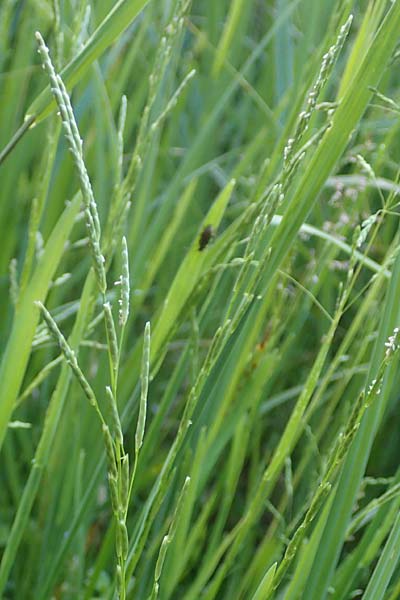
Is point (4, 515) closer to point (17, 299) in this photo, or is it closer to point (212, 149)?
point (17, 299)

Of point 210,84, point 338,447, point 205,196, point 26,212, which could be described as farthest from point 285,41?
point 338,447

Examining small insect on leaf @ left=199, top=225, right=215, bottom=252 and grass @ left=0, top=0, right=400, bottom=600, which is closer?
grass @ left=0, top=0, right=400, bottom=600

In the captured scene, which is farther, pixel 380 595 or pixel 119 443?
pixel 380 595

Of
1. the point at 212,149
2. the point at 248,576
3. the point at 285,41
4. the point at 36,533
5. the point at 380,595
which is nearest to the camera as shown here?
the point at 380,595

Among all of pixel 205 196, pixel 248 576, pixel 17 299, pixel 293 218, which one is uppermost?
pixel 293 218

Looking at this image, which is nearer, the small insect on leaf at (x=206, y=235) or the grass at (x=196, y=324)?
Answer: the grass at (x=196, y=324)

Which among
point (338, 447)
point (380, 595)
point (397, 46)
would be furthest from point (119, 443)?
point (397, 46)

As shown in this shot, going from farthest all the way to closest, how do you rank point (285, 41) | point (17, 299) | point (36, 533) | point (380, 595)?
1. point (285, 41)
2. point (36, 533)
3. point (17, 299)
4. point (380, 595)

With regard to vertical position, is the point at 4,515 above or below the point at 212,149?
below
